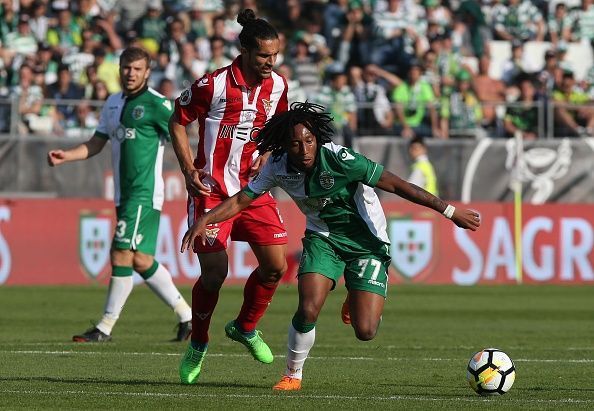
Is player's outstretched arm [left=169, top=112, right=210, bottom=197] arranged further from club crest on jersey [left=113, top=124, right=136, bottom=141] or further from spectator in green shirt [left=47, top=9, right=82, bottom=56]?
spectator in green shirt [left=47, top=9, right=82, bottom=56]

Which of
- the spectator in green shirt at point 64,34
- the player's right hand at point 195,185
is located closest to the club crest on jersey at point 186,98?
the player's right hand at point 195,185

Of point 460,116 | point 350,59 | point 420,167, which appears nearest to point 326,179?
point 420,167

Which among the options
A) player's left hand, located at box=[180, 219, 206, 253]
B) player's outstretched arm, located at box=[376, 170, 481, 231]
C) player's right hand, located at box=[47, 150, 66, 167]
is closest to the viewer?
player's outstretched arm, located at box=[376, 170, 481, 231]

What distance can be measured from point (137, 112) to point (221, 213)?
13.1 feet

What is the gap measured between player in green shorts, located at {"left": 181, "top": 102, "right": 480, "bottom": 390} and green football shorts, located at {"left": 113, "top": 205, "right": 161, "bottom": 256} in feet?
12.5

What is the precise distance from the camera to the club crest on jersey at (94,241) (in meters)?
20.7

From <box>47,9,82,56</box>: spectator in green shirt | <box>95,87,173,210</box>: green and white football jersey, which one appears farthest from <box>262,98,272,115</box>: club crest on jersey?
<box>47,9,82,56</box>: spectator in green shirt

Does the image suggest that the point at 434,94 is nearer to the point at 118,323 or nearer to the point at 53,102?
the point at 53,102

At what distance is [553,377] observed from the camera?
1007 cm

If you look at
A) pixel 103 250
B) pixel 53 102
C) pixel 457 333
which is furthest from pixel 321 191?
pixel 53 102

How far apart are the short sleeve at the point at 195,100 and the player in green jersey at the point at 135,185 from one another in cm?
277

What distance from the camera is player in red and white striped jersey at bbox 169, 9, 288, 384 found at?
983 cm

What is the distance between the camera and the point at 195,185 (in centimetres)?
973

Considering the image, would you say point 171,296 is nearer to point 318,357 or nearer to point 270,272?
point 318,357
